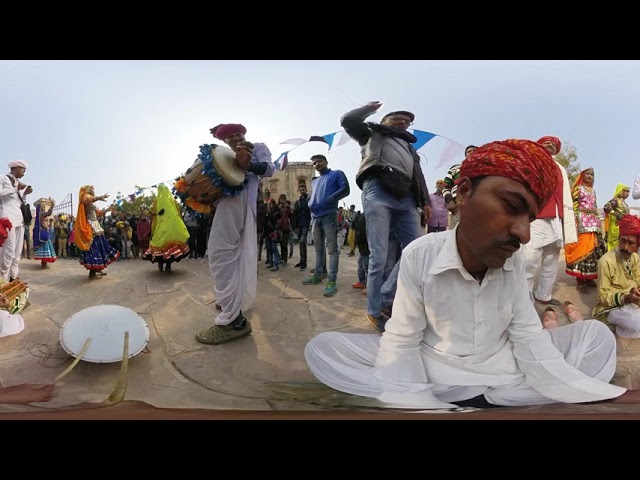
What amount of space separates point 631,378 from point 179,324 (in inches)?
81.3

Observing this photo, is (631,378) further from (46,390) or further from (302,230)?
(46,390)

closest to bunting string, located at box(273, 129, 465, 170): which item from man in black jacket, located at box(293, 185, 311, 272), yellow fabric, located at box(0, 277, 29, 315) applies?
man in black jacket, located at box(293, 185, 311, 272)

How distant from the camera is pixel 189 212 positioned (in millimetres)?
1698

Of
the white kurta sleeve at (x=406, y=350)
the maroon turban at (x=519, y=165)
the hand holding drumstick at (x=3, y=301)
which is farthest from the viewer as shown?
the hand holding drumstick at (x=3, y=301)

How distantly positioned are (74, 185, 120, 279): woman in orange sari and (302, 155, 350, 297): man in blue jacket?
2.92ft

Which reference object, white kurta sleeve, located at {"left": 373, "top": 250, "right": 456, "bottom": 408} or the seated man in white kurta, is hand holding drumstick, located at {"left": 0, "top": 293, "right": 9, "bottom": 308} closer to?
the seated man in white kurta

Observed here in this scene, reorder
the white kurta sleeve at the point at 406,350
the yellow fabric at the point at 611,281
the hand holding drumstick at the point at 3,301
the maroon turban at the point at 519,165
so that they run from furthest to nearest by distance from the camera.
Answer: the yellow fabric at the point at 611,281, the hand holding drumstick at the point at 3,301, the white kurta sleeve at the point at 406,350, the maroon turban at the point at 519,165

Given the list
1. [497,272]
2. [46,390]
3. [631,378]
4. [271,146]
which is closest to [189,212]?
[271,146]

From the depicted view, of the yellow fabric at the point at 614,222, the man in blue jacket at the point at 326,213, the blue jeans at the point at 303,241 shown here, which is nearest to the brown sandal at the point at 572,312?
the yellow fabric at the point at 614,222

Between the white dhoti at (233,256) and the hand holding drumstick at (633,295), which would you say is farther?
the hand holding drumstick at (633,295)

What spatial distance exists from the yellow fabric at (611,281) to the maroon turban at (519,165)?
0.64 metres

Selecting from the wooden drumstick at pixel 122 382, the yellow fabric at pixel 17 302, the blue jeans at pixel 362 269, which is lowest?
the wooden drumstick at pixel 122 382

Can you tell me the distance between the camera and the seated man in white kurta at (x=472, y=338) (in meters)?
1.52

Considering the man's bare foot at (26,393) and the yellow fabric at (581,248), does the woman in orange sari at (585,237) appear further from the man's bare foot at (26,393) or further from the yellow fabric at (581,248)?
the man's bare foot at (26,393)
